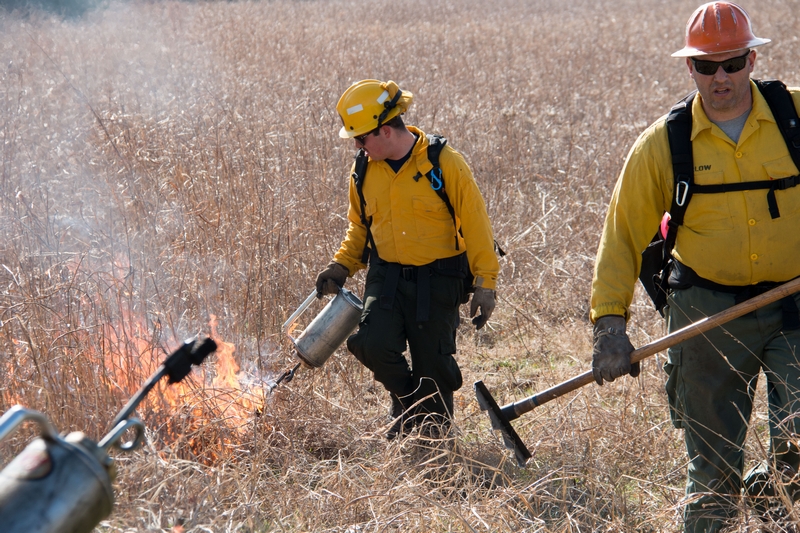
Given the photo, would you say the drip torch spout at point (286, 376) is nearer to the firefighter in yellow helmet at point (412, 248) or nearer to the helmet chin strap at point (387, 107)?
the firefighter in yellow helmet at point (412, 248)

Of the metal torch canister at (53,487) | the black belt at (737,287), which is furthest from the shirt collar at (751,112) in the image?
the metal torch canister at (53,487)

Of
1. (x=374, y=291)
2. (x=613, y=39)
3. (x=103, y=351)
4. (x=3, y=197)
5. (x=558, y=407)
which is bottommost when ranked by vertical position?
(x=613, y=39)

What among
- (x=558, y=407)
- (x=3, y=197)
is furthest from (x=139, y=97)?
(x=558, y=407)

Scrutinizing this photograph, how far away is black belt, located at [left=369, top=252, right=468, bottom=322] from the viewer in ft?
13.7

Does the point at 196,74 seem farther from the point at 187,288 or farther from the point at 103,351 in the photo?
the point at 103,351

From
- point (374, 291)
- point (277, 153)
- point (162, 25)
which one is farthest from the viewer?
point (162, 25)

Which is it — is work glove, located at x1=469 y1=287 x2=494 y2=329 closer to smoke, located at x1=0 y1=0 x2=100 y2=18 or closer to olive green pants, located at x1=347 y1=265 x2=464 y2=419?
olive green pants, located at x1=347 y1=265 x2=464 y2=419

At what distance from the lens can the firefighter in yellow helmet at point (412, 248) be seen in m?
4.06

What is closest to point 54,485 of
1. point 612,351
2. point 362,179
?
point 612,351

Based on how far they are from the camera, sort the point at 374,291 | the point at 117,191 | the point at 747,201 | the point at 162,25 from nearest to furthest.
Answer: the point at 747,201, the point at 374,291, the point at 117,191, the point at 162,25

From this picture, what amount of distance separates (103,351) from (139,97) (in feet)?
19.8

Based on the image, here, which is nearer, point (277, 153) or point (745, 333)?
point (745, 333)

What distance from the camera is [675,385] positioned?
335 centimetres

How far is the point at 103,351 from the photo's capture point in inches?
153
